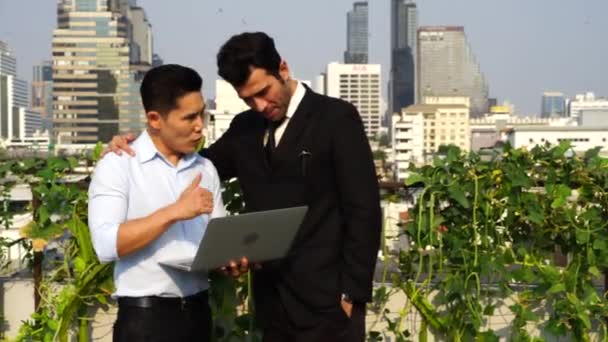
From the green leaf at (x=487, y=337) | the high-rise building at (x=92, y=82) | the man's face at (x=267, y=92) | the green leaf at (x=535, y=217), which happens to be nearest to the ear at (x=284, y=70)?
the man's face at (x=267, y=92)

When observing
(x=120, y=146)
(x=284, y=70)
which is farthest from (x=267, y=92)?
(x=120, y=146)

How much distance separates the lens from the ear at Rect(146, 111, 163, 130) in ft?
6.98

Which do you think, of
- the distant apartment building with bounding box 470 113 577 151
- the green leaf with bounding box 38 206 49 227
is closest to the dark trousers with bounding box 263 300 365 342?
the green leaf with bounding box 38 206 49 227

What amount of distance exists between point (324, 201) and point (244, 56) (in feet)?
1.47

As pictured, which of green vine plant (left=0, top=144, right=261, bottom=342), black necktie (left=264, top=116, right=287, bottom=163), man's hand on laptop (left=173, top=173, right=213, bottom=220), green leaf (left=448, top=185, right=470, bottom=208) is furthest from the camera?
Result: green vine plant (left=0, top=144, right=261, bottom=342)

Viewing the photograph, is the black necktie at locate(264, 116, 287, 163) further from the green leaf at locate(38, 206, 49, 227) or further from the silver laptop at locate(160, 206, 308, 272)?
the green leaf at locate(38, 206, 49, 227)

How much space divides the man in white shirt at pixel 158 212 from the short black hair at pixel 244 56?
0.27ft

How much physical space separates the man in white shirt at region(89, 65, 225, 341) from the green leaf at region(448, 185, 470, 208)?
1.07m

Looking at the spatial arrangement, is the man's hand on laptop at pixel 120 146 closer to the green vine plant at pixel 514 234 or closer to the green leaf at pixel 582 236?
the green vine plant at pixel 514 234

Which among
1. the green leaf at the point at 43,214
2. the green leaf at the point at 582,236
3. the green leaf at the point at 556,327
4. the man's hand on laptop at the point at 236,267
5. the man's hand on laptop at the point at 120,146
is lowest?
the green leaf at the point at 556,327

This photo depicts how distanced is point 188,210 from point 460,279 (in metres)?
1.40

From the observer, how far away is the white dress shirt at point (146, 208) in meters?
2.10

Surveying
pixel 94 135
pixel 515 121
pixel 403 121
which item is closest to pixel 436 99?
pixel 515 121

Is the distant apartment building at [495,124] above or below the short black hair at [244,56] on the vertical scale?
below
